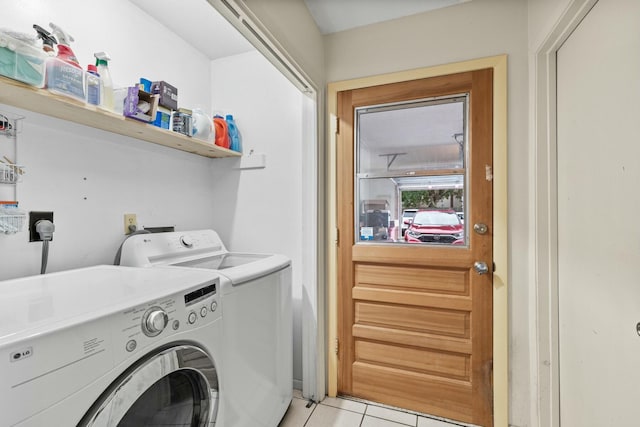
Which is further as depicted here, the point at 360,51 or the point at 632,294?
the point at 360,51

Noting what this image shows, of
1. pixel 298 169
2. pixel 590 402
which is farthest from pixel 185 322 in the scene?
pixel 590 402

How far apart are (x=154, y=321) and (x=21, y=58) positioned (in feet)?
3.27

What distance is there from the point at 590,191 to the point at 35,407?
5.81ft

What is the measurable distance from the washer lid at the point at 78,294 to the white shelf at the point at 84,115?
26.1 inches

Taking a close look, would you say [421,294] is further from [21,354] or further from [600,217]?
[21,354]

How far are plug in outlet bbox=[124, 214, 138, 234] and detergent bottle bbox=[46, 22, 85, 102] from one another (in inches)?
25.8

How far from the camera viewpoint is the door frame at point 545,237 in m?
1.36

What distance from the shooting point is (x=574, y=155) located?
1.21 metres

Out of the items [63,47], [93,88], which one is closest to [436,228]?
[93,88]

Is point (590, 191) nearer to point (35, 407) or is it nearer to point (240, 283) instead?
point (240, 283)

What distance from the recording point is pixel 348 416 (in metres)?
1.66

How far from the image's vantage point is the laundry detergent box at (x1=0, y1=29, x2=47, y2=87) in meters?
0.91

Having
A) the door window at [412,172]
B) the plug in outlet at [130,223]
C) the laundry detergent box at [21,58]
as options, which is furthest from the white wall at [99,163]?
the door window at [412,172]

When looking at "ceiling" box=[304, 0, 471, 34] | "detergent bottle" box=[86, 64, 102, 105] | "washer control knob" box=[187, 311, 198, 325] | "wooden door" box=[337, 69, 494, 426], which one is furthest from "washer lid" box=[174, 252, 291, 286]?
"ceiling" box=[304, 0, 471, 34]
